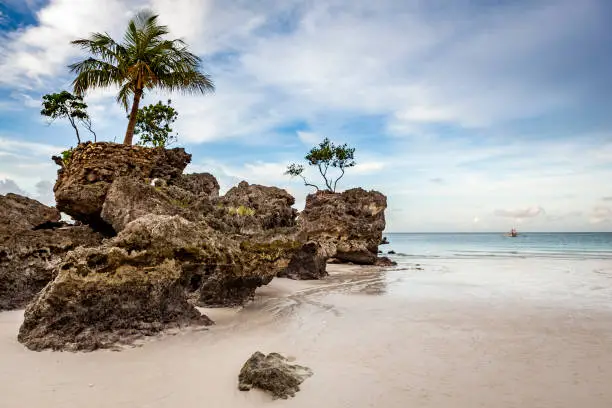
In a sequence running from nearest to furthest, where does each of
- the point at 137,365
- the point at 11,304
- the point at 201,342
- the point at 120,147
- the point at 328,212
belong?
the point at 137,365
the point at 201,342
the point at 11,304
the point at 120,147
the point at 328,212

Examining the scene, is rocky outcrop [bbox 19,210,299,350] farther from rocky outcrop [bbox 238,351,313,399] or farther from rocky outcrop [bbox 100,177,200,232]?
rocky outcrop [bbox 238,351,313,399]

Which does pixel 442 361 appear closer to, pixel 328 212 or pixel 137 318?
pixel 137 318

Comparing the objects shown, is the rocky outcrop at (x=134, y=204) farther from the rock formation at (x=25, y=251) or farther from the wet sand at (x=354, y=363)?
the wet sand at (x=354, y=363)

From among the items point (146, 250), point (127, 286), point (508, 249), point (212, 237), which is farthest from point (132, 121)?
point (508, 249)

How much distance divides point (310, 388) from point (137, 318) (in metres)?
3.24

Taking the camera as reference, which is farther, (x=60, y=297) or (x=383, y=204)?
(x=383, y=204)

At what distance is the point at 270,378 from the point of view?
4.21m

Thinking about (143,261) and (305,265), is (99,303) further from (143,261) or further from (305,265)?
(305,265)

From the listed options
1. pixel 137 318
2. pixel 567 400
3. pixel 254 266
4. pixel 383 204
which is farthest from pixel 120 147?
pixel 383 204

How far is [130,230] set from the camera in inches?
241

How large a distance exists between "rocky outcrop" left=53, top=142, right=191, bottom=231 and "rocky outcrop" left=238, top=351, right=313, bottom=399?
624 cm

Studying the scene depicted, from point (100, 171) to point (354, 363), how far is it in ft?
27.9

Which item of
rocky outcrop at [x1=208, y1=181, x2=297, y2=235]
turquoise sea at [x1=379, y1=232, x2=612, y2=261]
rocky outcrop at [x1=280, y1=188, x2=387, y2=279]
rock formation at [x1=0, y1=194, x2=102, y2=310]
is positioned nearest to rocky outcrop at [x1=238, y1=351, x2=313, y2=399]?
rocky outcrop at [x1=208, y1=181, x2=297, y2=235]

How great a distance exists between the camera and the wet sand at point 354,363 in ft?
13.3
